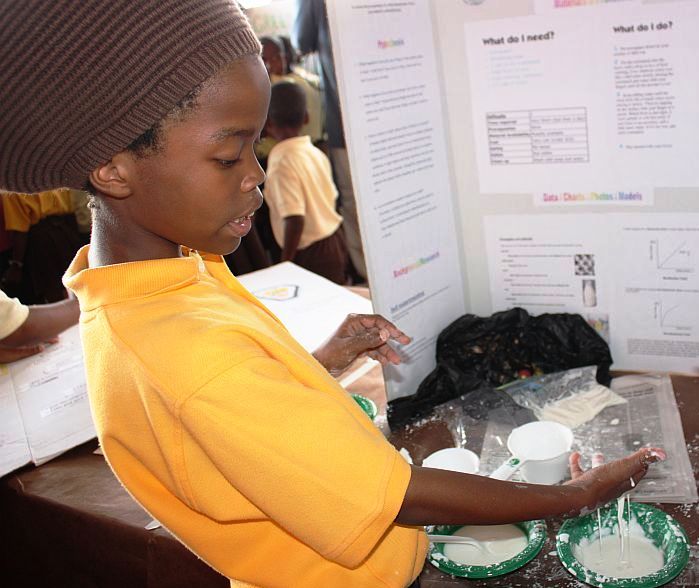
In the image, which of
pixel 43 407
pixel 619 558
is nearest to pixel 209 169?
pixel 619 558

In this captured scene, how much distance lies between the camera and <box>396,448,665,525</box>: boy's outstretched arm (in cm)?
81

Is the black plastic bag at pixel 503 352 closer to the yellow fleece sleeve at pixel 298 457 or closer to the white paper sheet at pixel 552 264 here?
the white paper sheet at pixel 552 264

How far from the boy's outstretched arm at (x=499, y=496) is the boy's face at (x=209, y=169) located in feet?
1.25

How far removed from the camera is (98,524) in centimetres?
137

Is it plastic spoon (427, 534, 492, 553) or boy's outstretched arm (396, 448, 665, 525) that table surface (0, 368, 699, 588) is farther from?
boy's outstretched arm (396, 448, 665, 525)

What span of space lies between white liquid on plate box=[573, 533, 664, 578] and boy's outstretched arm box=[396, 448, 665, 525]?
0.39 ft

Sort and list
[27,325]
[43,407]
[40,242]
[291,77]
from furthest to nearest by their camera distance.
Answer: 1. [291,77]
2. [40,242]
3. [27,325]
4. [43,407]

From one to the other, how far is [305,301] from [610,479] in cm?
136

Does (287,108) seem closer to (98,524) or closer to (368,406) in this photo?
(368,406)

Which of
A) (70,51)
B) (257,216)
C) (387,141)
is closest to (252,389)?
(70,51)

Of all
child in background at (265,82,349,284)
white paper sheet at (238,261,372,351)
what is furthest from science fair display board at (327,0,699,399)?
child in background at (265,82,349,284)

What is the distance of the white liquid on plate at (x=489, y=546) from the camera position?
3.61 feet

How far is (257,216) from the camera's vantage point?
13.7 feet

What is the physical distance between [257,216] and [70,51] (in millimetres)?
3520
